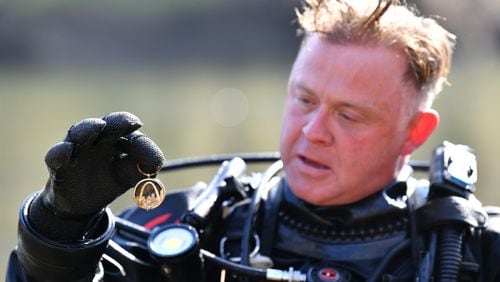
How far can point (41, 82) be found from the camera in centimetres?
1688

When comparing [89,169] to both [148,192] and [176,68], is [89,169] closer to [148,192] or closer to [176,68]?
[148,192]

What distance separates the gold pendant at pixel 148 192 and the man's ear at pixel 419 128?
1062mm

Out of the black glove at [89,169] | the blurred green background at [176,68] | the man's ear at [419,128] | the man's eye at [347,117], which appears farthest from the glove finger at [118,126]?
the blurred green background at [176,68]

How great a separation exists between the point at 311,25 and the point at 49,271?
116 cm

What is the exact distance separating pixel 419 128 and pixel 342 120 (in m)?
0.31

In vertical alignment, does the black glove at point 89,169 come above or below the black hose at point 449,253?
above

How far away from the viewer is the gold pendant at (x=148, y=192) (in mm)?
2461

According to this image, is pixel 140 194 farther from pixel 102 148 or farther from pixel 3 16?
pixel 3 16

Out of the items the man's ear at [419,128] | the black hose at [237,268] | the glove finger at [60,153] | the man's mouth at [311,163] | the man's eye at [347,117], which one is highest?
the glove finger at [60,153]

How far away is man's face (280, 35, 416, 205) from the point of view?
311 cm

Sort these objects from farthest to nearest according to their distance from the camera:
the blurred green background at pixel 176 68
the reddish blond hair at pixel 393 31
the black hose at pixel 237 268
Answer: the blurred green background at pixel 176 68 → the reddish blond hair at pixel 393 31 → the black hose at pixel 237 268

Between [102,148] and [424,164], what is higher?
[102,148]

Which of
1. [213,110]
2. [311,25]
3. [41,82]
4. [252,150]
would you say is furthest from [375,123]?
[41,82]

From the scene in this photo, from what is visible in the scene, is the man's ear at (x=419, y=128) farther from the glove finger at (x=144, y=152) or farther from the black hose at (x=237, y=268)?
the glove finger at (x=144, y=152)
